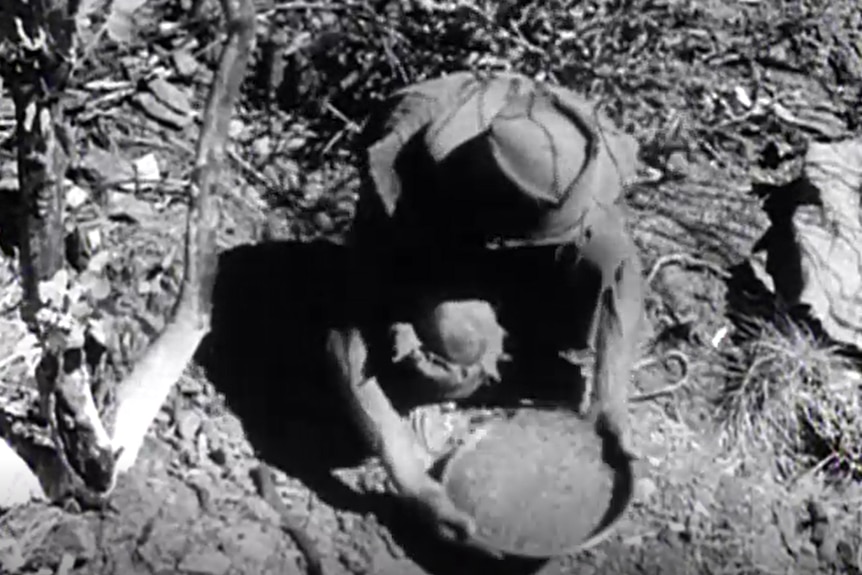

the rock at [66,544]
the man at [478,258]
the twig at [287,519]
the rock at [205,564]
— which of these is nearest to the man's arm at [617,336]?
the man at [478,258]

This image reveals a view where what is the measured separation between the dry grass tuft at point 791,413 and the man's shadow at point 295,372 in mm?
500

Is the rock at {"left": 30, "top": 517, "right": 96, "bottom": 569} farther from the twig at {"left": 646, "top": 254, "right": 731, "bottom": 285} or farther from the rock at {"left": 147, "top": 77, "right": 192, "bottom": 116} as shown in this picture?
the twig at {"left": 646, "top": 254, "right": 731, "bottom": 285}

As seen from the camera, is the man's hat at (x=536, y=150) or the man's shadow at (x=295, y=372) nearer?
the man's hat at (x=536, y=150)

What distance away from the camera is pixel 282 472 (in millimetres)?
2086

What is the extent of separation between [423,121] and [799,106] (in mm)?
1130

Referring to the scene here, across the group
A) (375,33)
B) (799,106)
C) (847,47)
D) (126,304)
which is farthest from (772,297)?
(126,304)

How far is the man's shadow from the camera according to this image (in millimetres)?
2047

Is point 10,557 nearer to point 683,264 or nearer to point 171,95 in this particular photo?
point 171,95

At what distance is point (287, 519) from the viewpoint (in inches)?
79.7

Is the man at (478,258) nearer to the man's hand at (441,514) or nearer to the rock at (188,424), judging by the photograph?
the man's hand at (441,514)

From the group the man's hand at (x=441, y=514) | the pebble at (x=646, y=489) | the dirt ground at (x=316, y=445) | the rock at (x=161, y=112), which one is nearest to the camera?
the man's hand at (x=441, y=514)

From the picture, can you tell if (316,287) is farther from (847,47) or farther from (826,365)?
(847,47)

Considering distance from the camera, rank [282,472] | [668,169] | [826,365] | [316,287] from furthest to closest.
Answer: [668,169] → [826,365] → [316,287] → [282,472]

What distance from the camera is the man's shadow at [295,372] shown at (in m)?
2.05
